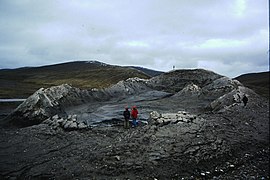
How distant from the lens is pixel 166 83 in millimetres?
38781

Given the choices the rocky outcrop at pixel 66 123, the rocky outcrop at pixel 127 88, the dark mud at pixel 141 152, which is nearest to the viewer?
the dark mud at pixel 141 152

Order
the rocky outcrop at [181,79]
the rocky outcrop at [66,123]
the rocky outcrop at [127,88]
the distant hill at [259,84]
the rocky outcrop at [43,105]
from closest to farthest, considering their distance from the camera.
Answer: the rocky outcrop at [66,123]
the rocky outcrop at [43,105]
the rocky outcrop at [127,88]
the rocky outcrop at [181,79]
the distant hill at [259,84]

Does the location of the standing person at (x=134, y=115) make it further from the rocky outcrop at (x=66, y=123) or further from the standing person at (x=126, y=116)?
the rocky outcrop at (x=66, y=123)

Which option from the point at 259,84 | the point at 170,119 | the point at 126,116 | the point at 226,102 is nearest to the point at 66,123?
the point at 126,116

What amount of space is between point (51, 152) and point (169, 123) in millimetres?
7319

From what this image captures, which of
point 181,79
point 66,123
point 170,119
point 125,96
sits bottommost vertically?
point 66,123

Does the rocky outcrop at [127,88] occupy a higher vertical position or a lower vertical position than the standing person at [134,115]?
higher

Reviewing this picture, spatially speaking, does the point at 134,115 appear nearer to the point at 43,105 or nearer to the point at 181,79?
the point at 43,105

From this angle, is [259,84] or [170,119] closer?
[170,119]

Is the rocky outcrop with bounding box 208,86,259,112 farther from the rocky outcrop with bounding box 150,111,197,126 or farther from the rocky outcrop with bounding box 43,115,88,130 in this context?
the rocky outcrop with bounding box 43,115,88,130

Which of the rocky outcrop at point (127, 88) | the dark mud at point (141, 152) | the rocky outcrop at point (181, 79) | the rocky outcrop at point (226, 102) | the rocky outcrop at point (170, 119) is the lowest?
the dark mud at point (141, 152)

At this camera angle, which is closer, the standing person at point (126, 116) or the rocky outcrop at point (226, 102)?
the standing person at point (126, 116)

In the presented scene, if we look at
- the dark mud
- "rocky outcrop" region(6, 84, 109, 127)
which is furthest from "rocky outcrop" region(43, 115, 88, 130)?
"rocky outcrop" region(6, 84, 109, 127)

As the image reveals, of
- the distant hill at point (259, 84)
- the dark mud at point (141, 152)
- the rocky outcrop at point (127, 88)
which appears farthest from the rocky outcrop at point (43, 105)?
the distant hill at point (259, 84)
